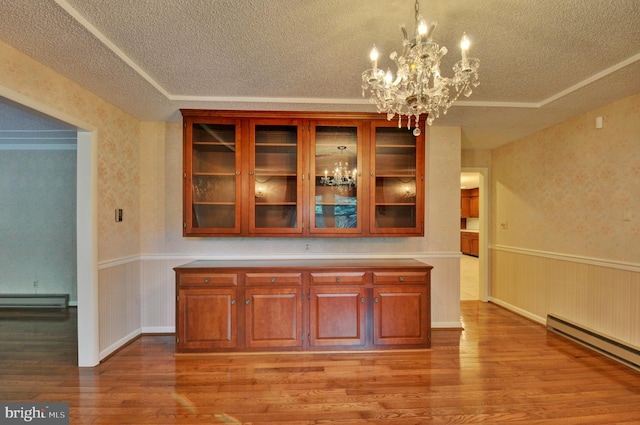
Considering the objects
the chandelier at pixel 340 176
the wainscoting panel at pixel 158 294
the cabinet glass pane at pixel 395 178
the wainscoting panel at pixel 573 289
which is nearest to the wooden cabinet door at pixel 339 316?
the cabinet glass pane at pixel 395 178

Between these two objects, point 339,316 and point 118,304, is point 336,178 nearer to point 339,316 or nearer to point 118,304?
point 339,316

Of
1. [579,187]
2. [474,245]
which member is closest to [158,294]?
[579,187]

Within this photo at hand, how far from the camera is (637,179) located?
2.69 meters

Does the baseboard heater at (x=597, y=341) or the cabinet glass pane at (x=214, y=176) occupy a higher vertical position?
the cabinet glass pane at (x=214, y=176)

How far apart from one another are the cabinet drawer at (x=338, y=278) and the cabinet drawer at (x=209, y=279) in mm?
780

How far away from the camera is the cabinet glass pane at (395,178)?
319 cm

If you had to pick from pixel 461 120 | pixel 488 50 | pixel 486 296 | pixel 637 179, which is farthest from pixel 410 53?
pixel 486 296

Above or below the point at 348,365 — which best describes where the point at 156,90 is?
above

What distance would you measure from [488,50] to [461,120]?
1320mm

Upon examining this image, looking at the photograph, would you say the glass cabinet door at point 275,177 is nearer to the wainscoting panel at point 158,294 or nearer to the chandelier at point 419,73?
the wainscoting panel at point 158,294

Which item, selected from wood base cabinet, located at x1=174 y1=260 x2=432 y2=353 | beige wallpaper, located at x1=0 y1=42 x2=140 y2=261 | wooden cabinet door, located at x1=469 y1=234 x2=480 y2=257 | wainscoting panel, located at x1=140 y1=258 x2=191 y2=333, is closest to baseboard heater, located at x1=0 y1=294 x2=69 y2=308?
wainscoting panel, located at x1=140 y1=258 x2=191 y2=333

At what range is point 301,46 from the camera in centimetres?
202

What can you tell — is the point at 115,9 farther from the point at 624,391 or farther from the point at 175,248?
the point at 624,391

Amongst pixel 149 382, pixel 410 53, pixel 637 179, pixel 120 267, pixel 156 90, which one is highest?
pixel 156 90
